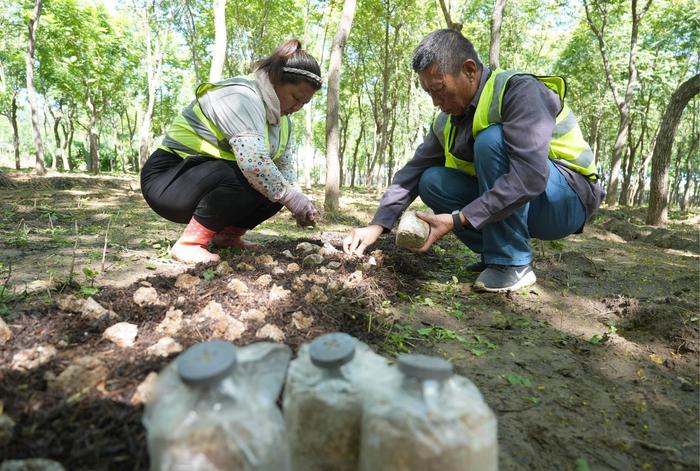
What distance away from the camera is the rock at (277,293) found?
2002 mm

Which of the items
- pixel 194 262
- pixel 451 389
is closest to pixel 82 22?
pixel 194 262

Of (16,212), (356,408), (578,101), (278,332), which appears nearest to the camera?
(356,408)

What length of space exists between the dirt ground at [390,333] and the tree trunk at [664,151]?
15.8 ft

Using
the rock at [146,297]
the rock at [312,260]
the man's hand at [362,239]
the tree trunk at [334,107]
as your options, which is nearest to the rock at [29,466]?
the rock at [146,297]

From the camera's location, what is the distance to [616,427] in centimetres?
137

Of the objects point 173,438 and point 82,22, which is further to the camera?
point 82,22

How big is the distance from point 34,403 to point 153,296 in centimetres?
86

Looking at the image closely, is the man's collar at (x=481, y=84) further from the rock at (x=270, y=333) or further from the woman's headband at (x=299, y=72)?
the rock at (x=270, y=333)

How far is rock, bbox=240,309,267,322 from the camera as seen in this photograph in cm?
173

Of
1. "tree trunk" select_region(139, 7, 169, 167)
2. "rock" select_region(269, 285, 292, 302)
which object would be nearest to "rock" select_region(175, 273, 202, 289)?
"rock" select_region(269, 285, 292, 302)

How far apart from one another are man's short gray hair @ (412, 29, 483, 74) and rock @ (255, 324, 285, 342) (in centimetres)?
161

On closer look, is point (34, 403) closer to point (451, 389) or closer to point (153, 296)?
point (153, 296)

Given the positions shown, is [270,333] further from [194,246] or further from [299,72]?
[299,72]

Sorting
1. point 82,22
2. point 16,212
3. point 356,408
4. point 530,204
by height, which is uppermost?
point 82,22
